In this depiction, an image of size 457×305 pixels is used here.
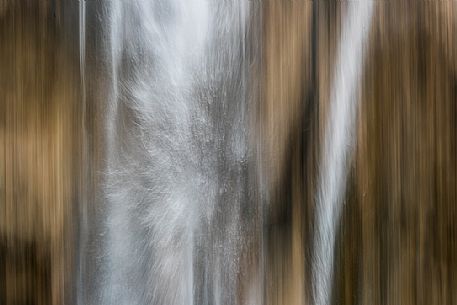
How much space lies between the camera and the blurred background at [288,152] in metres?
0.51

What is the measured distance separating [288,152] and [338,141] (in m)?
0.06

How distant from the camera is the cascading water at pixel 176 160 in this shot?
55 cm

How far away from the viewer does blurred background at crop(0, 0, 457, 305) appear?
51cm

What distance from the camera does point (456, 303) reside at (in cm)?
50

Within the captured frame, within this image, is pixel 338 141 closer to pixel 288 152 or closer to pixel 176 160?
pixel 288 152

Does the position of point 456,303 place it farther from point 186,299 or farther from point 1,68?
point 1,68

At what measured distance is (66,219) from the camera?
56 centimetres

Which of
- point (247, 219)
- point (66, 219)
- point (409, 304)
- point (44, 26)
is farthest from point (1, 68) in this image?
point (409, 304)

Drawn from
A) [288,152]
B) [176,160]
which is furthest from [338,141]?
[176,160]

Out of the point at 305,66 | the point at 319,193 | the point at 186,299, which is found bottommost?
the point at 186,299

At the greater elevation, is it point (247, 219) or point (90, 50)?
point (90, 50)

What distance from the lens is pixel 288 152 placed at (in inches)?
21.3

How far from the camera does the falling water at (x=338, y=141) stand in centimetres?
53

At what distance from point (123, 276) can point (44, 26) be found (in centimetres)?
30
